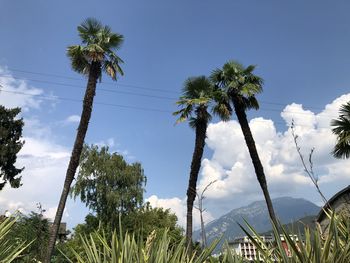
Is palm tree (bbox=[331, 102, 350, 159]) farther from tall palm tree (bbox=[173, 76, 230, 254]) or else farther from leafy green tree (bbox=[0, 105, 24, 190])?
leafy green tree (bbox=[0, 105, 24, 190])

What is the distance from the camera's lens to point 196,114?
81.9 ft

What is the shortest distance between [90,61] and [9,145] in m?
16.9

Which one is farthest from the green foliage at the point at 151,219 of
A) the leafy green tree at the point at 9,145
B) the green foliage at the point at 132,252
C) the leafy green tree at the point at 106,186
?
the green foliage at the point at 132,252

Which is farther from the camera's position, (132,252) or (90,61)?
(90,61)

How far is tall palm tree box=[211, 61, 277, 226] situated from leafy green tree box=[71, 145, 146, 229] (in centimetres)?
2091

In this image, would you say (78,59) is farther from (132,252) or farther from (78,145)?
(132,252)

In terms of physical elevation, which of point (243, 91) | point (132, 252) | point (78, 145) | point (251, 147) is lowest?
point (132, 252)

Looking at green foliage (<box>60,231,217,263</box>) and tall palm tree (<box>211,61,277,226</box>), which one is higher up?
tall palm tree (<box>211,61,277,226</box>)

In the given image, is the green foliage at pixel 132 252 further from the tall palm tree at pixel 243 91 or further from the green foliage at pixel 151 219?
the green foliage at pixel 151 219

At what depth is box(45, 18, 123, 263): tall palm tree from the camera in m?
19.5

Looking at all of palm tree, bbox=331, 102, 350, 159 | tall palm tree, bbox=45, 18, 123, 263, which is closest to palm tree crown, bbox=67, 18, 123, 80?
tall palm tree, bbox=45, 18, 123, 263

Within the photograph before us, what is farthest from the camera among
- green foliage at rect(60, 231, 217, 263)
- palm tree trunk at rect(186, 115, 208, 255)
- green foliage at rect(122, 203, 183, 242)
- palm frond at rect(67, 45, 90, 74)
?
green foliage at rect(122, 203, 183, 242)

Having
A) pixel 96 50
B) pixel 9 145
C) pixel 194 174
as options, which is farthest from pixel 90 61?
pixel 9 145

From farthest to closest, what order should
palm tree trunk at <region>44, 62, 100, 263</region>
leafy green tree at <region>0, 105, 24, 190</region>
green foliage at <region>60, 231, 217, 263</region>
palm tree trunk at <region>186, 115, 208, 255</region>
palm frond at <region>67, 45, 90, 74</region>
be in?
1. leafy green tree at <region>0, 105, 24, 190</region>
2. palm tree trunk at <region>186, 115, 208, 255</region>
3. palm frond at <region>67, 45, 90, 74</region>
4. palm tree trunk at <region>44, 62, 100, 263</region>
5. green foliage at <region>60, 231, 217, 263</region>
